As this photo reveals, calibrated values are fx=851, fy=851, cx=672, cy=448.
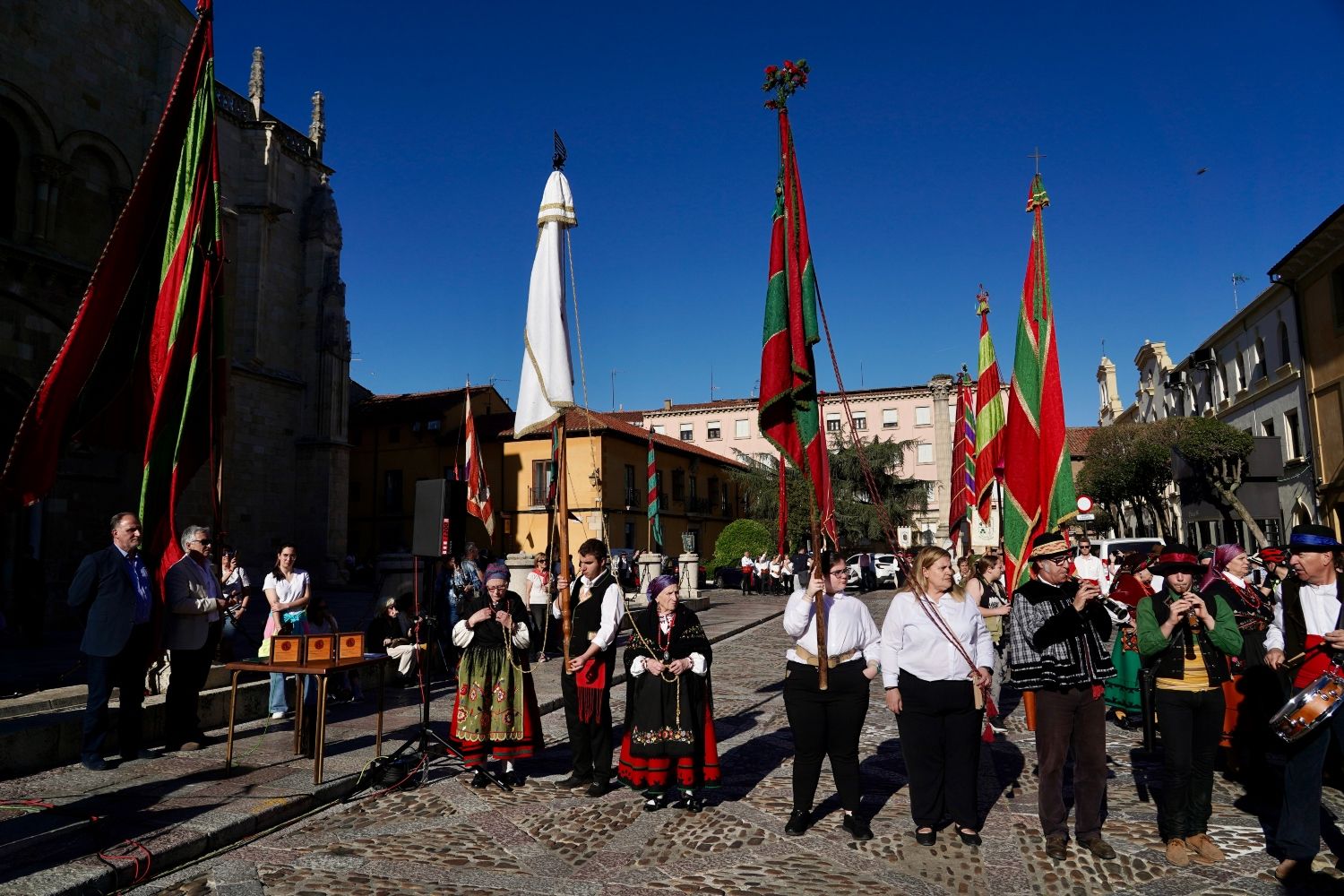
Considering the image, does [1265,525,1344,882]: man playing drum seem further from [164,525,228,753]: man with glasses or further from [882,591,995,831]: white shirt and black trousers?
[164,525,228,753]: man with glasses

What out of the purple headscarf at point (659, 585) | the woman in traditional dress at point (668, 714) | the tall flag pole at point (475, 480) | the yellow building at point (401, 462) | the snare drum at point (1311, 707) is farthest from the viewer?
the yellow building at point (401, 462)

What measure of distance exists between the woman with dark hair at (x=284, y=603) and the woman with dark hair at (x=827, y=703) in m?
5.10

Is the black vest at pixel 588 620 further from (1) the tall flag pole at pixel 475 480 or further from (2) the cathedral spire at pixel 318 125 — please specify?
(2) the cathedral spire at pixel 318 125

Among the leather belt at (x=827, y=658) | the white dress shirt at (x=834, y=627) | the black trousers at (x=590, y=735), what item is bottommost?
the black trousers at (x=590, y=735)

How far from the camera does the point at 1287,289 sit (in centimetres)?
2808

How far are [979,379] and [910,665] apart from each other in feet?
26.0

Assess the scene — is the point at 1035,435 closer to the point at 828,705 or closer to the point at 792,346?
the point at 792,346

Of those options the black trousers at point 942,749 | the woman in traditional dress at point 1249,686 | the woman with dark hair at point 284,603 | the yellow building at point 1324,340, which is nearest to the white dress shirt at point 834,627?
the black trousers at point 942,749

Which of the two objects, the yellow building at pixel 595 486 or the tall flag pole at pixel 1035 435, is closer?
the tall flag pole at pixel 1035 435

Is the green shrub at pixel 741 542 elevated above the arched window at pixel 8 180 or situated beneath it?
situated beneath

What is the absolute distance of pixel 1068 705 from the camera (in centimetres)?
502

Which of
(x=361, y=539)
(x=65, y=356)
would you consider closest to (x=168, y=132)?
(x=65, y=356)

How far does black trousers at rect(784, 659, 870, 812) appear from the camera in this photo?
5422 millimetres

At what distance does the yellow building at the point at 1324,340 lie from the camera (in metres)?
24.7
